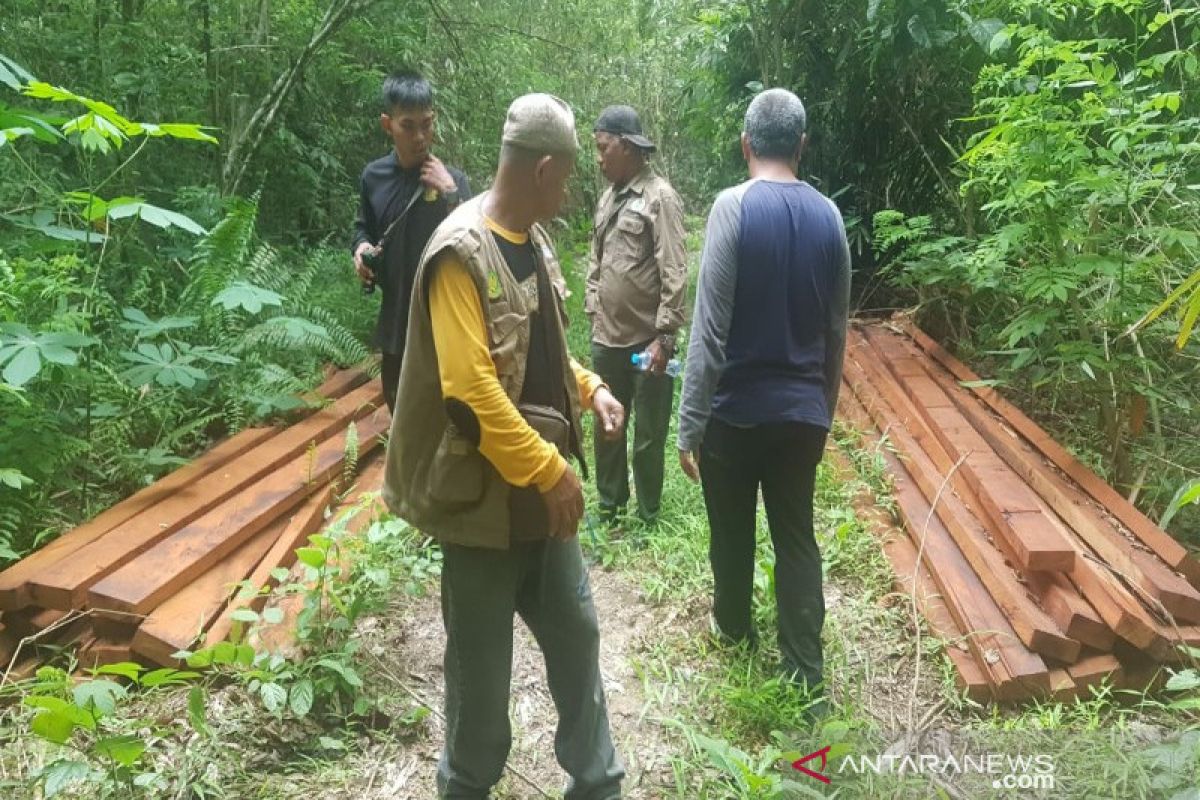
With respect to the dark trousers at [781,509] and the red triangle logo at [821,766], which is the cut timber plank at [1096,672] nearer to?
the dark trousers at [781,509]

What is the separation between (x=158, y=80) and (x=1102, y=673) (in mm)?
6477

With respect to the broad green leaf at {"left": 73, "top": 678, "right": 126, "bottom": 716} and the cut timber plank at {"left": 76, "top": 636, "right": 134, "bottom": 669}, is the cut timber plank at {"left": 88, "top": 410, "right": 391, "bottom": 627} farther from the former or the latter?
the broad green leaf at {"left": 73, "top": 678, "right": 126, "bottom": 716}

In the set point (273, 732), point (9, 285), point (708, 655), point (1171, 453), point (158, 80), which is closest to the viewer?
point (273, 732)

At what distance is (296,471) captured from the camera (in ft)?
13.0

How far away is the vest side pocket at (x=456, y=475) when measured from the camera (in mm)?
1869

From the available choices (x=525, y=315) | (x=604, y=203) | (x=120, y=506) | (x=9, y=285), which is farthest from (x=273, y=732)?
(x=604, y=203)

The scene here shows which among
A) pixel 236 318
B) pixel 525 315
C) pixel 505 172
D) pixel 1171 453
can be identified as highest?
pixel 505 172

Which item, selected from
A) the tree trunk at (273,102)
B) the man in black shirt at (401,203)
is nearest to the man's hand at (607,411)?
the man in black shirt at (401,203)

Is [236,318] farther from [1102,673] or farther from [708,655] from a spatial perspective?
[1102,673]

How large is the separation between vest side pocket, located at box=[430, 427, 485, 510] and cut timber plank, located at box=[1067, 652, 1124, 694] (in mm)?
2371

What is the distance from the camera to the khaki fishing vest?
6.01ft


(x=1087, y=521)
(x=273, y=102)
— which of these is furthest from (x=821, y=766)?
(x=273, y=102)

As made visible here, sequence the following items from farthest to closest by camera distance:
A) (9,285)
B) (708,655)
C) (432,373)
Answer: (9,285) < (708,655) < (432,373)

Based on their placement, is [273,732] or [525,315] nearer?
[525,315]
